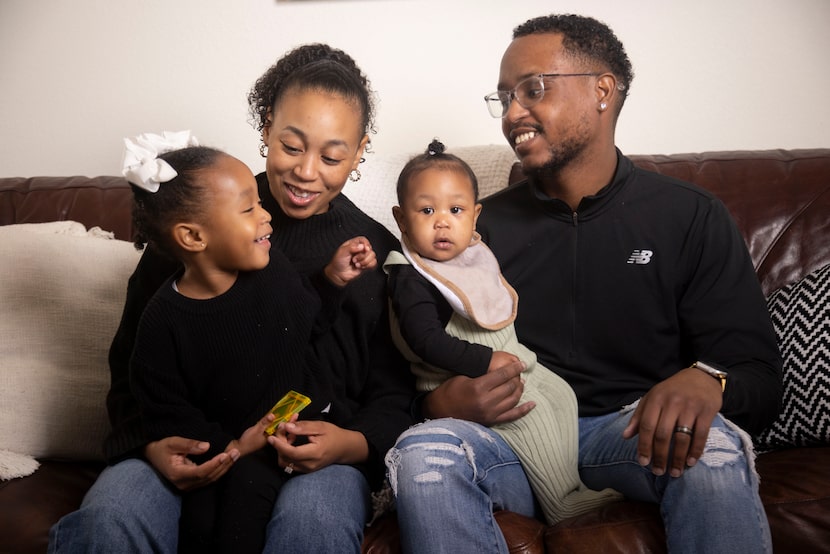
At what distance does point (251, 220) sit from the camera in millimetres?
1700

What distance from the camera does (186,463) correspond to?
1.65 metres

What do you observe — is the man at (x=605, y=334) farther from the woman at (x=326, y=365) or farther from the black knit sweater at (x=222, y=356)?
the black knit sweater at (x=222, y=356)

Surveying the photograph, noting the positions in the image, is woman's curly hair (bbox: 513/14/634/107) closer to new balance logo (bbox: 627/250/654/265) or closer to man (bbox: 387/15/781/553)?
man (bbox: 387/15/781/553)

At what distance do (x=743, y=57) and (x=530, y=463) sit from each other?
76.3 inches

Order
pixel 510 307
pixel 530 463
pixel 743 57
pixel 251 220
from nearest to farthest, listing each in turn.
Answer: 1. pixel 251 220
2. pixel 530 463
3. pixel 510 307
4. pixel 743 57

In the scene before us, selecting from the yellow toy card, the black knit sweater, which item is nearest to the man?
the yellow toy card

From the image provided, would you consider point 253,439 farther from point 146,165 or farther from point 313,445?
point 146,165

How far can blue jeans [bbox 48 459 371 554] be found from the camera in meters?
1.55

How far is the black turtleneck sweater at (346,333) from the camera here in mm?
1887

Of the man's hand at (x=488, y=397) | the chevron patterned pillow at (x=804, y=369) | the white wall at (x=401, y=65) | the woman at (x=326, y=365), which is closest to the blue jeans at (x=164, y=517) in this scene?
the woman at (x=326, y=365)

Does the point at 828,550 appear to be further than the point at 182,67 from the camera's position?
No

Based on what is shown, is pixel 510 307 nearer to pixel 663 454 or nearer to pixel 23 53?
pixel 663 454

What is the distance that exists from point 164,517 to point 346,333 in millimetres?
583

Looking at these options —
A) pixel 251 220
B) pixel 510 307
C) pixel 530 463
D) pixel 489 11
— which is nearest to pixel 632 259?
pixel 510 307
